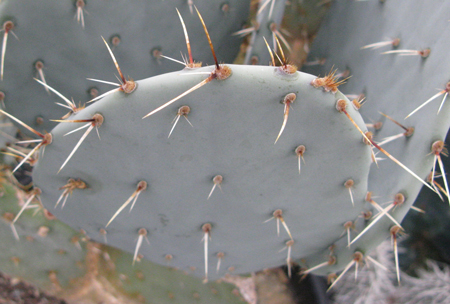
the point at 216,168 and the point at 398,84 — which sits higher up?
the point at 398,84

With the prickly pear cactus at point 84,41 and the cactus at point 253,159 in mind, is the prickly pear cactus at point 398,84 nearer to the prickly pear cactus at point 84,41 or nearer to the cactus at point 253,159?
the cactus at point 253,159

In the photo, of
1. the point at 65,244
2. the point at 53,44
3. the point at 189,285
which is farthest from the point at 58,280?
the point at 53,44

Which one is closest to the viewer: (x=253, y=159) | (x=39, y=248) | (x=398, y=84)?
(x=253, y=159)

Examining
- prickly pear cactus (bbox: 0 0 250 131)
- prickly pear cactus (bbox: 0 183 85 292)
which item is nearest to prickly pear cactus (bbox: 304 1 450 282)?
prickly pear cactus (bbox: 0 0 250 131)

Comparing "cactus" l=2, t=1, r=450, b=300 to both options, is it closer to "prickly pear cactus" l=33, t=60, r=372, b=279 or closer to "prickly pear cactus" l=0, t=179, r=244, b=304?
"prickly pear cactus" l=33, t=60, r=372, b=279

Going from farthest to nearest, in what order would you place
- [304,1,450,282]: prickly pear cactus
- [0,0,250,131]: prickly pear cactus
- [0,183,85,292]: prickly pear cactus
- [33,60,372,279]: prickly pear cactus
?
[0,183,85,292]: prickly pear cactus < [0,0,250,131]: prickly pear cactus < [304,1,450,282]: prickly pear cactus < [33,60,372,279]: prickly pear cactus

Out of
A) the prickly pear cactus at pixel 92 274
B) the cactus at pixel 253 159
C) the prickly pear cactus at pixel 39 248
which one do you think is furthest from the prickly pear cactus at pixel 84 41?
the prickly pear cactus at pixel 92 274

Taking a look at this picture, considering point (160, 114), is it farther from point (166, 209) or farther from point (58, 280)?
point (58, 280)

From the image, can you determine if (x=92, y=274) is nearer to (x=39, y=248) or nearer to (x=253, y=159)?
(x=39, y=248)

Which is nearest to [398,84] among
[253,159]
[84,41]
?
[253,159]
